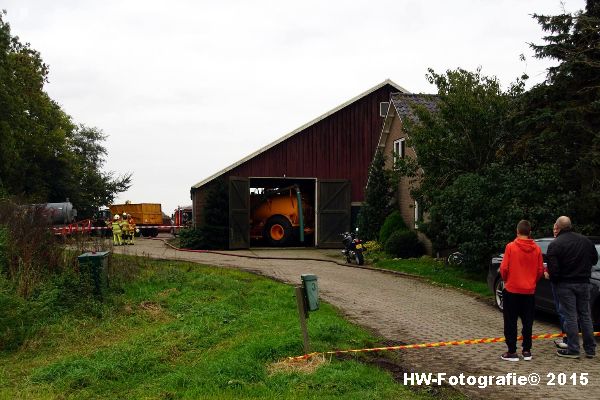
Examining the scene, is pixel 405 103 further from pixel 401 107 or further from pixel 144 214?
pixel 144 214

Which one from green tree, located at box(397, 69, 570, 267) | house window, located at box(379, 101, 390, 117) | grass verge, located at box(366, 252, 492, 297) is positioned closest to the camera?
green tree, located at box(397, 69, 570, 267)

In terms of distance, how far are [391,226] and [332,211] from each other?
7293 millimetres

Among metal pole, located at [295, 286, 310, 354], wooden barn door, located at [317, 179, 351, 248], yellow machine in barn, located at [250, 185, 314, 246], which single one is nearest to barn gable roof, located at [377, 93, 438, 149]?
wooden barn door, located at [317, 179, 351, 248]

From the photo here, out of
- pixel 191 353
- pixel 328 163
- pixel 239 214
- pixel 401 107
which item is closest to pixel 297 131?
pixel 328 163

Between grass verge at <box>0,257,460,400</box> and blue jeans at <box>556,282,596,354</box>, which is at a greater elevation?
blue jeans at <box>556,282,596,354</box>

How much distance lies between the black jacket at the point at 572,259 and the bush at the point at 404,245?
44.9 feet

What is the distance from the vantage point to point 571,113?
14797 millimetres

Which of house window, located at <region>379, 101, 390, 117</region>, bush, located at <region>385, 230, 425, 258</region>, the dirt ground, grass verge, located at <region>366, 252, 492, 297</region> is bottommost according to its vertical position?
the dirt ground

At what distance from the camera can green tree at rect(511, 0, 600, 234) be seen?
1427 centimetres

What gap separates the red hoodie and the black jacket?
23 centimetres

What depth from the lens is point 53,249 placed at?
13.4 meters

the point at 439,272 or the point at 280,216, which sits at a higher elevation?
the point at 280,216

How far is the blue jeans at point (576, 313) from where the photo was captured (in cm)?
800

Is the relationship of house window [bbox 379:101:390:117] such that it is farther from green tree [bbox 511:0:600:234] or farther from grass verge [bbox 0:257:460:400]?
grass verge [bbox 0:257:460:400]
